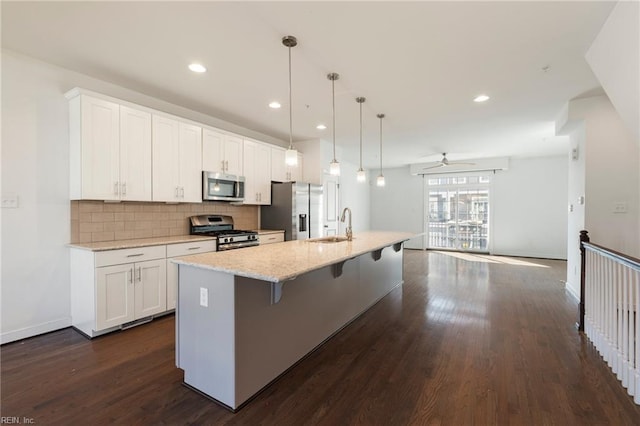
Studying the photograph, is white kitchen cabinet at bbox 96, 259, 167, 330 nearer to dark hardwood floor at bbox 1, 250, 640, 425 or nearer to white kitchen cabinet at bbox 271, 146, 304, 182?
dark hardwood floor at bbox 1, 250, 640, 425

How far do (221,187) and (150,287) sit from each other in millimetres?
1609

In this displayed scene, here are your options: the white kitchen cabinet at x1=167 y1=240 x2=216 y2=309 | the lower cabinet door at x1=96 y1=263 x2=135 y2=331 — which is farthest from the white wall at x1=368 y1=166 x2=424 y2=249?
the lower cabinet door at x1=96 y1=263 x2=135 y2=331

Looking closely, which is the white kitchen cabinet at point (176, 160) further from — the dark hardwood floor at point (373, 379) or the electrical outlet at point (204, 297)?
the electrical outlet at point (204, 297)

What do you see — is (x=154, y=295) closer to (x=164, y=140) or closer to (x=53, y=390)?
(x=53, y=390)

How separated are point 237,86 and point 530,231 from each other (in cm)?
792

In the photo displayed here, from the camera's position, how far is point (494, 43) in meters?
2.45

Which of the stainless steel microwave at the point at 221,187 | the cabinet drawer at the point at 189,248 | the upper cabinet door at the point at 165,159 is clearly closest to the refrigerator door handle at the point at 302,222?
the stainless steel microwave at the point at 221,187

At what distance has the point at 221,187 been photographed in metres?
4.14

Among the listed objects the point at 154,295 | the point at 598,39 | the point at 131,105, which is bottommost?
the point at 154,295

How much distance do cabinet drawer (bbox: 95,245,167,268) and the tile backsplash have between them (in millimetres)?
570

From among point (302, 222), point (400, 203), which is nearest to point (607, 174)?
point (302, 222)

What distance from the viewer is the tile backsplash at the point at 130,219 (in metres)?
3.08

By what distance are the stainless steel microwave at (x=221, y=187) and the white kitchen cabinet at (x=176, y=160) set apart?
8 cm

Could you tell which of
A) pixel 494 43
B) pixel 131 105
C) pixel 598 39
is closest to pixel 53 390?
pixel 131 105
